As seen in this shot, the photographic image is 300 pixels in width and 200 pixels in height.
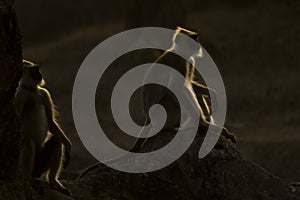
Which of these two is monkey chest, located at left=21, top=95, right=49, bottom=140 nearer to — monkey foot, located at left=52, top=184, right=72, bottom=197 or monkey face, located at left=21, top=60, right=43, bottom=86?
monkey face, located at left=21, top=60, right=43, bottom=86

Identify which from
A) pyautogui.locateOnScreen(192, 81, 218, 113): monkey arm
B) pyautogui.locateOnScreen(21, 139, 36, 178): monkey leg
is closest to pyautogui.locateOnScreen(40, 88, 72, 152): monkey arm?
pyautogui.locateOnScreen(21, 139, 36, 178): monkey leg

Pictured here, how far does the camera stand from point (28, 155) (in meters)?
6.20

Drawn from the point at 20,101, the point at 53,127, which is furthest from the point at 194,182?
the point at 20,101

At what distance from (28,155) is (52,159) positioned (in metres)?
0.32

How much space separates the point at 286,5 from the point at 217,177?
18.1m

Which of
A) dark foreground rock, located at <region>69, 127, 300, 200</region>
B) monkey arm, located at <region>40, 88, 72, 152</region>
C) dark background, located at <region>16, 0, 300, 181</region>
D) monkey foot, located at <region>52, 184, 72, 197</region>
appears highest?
monkey arm, located at <region>40, 88, 72, 152</region>

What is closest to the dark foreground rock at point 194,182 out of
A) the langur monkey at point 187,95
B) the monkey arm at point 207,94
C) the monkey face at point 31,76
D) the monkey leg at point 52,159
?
the monkey leg at point 52,159

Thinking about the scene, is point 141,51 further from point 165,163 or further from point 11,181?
point 11,181

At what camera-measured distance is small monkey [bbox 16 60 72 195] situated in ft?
20.6

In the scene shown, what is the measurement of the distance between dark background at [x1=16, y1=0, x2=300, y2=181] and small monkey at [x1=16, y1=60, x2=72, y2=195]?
4.52m

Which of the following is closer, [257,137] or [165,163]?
[165,163]

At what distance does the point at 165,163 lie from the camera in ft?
22.4

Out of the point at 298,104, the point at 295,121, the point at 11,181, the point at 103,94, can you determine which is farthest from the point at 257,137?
the point at 11,181

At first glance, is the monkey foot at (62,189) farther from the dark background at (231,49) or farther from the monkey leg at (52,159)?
the dark background at (231,49)
